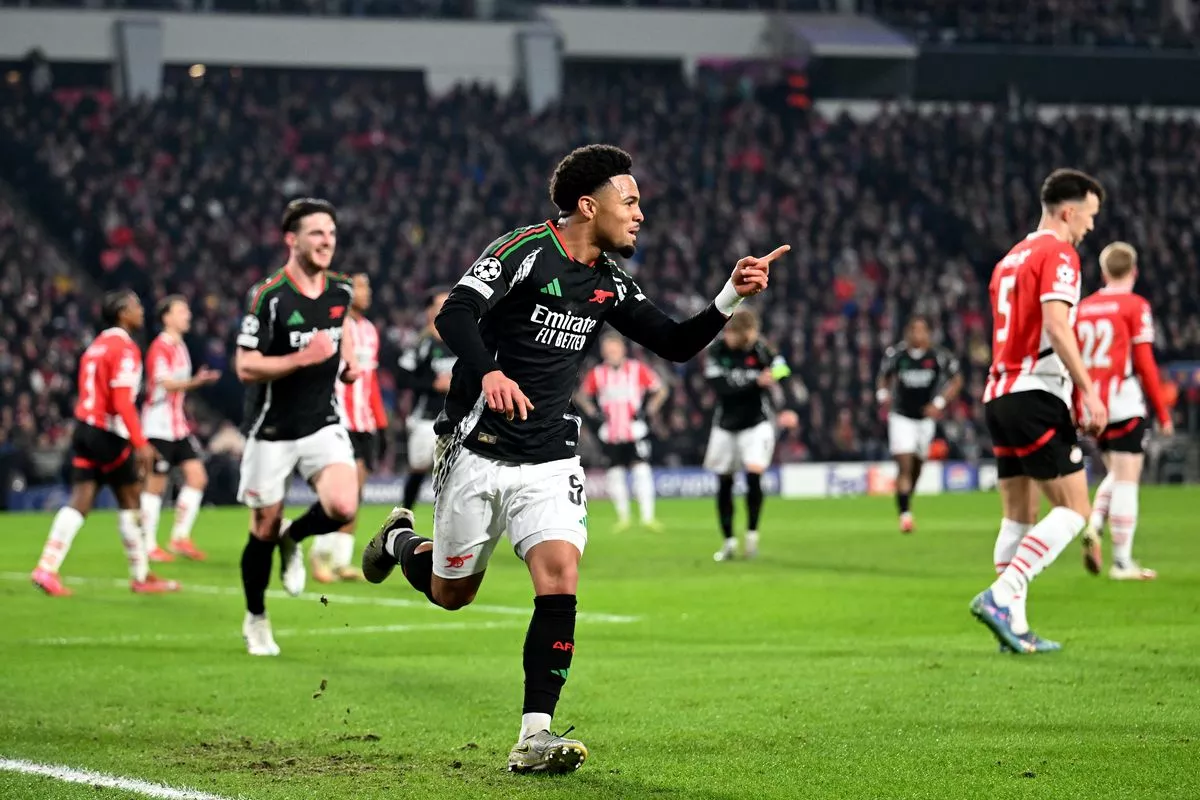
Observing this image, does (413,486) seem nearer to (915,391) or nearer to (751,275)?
(915,391)

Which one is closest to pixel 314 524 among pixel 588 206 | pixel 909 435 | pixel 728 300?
pixel 588 206

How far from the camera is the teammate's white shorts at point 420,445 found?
58.9ft

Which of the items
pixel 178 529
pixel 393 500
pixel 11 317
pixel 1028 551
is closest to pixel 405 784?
pixel 1028 551

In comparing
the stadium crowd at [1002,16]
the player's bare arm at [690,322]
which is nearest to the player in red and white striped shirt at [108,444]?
the player's bare arm at [690,322]

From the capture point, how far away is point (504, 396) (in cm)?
617

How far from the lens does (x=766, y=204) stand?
4212cm

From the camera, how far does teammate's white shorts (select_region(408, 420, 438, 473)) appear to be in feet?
58.9

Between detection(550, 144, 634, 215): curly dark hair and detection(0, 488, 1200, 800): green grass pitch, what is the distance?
7.33 ft

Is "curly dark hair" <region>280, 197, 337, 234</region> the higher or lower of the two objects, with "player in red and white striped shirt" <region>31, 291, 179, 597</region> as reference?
higher

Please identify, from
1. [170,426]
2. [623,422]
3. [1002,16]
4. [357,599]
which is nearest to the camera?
[357,599]

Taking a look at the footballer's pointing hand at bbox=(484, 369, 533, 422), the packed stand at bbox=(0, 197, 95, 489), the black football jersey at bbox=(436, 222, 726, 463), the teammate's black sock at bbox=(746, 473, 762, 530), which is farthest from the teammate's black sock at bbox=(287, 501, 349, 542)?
the packed stand at bbox=(0, 197, 95, 489)

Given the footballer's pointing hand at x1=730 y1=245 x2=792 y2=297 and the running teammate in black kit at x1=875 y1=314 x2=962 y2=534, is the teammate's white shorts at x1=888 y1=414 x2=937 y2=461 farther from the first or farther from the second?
the footballer's pointing hand at x1=730 y1=245 x2=792 y2=297

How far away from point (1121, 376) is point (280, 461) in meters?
7.18

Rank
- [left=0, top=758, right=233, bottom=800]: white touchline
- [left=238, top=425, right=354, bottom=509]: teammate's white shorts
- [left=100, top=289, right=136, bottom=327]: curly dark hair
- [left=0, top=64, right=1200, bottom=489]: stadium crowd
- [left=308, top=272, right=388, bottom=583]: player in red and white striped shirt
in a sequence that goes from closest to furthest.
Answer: [left=0, top=758, right=233, bottom=800]: white touchline, [left=238, top=425, right=354, bottom=509]: teammate's white shorts, [left=100, top=289, right=136, bottom=327]: curly dark hair, [left=308, top=272, right=388, bottom=583]: player in red and white striped shirt, [left=0, top=64, right=1200, bottom=489]: stadium crowd
